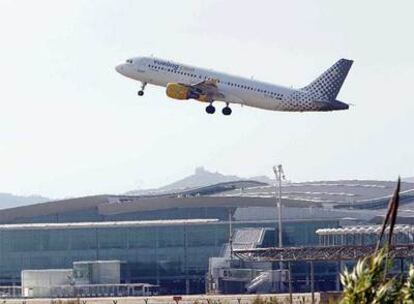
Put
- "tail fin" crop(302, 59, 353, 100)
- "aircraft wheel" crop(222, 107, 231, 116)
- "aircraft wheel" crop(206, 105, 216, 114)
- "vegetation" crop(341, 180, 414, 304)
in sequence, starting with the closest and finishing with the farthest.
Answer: "vegetation" crop(341, 180, 414, 304), "aircraft wheel" crop(206, 105, 216, 114), "aircraft wheel" crop(222, 107, 231, 116), "tail fin" crop(302, 59, 353, 100)

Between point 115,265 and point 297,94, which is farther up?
point 297,94

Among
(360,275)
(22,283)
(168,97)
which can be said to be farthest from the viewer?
(22,283)

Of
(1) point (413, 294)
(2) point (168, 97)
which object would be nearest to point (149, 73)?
(2) point (168, 97)

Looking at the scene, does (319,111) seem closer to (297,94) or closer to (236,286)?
(297,94)

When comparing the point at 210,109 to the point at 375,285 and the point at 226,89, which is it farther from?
the point at 375,285

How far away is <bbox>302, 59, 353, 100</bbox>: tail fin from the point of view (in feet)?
557

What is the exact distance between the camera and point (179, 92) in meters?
165

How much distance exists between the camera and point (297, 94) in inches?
6594

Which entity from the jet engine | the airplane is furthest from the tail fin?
the jet engine

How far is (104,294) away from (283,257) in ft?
123

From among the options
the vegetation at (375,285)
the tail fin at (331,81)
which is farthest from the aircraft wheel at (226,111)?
the vegetation at (375,285)

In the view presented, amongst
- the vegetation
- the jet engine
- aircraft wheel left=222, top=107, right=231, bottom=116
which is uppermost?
the jet engine

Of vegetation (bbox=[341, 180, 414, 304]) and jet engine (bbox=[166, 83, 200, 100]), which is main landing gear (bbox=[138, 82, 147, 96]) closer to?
jet engine (bbox=[166, 83, 200, 100])

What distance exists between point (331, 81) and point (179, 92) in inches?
731
